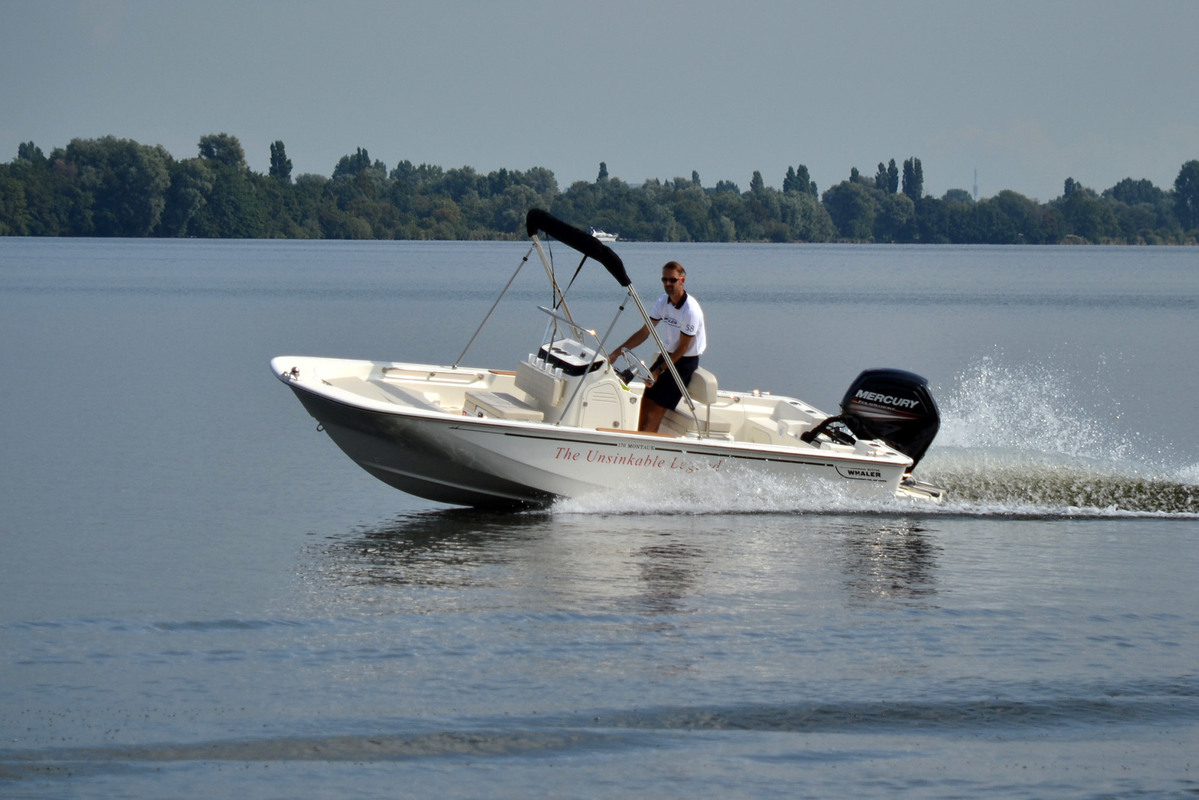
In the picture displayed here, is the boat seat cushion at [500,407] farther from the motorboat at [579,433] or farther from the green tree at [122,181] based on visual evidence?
the green tree at [122,181]

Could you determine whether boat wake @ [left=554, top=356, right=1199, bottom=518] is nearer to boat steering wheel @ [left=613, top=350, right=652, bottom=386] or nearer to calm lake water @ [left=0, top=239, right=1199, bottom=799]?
calm lake water @ [left=0, top=239, right=1199, bottom=799]

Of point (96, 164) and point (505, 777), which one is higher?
point (96, 164)

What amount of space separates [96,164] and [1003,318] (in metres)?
128

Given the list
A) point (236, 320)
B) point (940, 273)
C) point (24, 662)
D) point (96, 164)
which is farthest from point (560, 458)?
point (96, 164)

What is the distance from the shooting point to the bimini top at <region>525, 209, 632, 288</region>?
1205cm

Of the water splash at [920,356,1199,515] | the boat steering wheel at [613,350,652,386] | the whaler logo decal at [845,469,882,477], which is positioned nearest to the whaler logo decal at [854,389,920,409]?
the whaler logo decal at [845,469,882,477]

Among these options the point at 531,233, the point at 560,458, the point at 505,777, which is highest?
the point at 531,233

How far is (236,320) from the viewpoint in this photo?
131 ft

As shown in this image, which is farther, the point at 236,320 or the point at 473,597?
the point at 236,320

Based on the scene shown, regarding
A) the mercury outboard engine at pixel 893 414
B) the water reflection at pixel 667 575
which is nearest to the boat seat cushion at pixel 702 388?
the mercury outboard engine at pixel 893 414

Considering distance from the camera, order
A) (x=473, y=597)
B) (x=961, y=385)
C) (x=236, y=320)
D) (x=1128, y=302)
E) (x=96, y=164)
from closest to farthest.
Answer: (x=473, y=597), (x=961, y=385), (x=236, y=320), (x=1128, y=302), (x=96, y=164)

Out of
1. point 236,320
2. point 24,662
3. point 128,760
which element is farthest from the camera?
point 236,320

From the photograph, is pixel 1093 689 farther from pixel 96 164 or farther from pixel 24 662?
pixel 96 164

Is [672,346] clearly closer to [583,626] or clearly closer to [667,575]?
[667,575]
